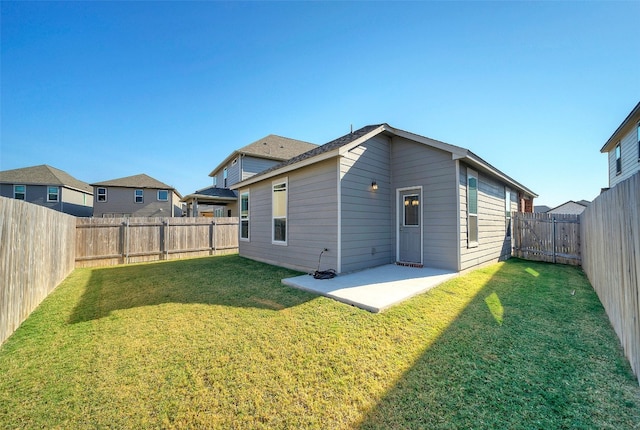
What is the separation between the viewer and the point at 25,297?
398cm

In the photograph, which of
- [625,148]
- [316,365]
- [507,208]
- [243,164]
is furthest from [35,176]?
[625,148]

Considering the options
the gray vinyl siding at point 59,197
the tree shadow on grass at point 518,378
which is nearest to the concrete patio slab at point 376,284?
the tree shadow on grass at point 518,378

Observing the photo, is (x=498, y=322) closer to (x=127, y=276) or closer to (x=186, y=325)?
(x=186, y=325)

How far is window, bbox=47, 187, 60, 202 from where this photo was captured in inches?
806

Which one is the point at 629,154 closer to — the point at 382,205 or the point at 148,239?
the point at 382,205

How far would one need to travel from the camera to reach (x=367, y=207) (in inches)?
274

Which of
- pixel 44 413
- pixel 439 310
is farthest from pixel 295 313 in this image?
pixel 44 413

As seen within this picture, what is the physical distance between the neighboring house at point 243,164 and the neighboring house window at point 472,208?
1313 cm

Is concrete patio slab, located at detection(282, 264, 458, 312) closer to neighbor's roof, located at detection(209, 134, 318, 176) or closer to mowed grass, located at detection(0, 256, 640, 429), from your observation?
mowed grass, located at detection(0, 256, 640, 429)

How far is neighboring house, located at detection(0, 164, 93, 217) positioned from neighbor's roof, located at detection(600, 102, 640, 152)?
3591 centimetres

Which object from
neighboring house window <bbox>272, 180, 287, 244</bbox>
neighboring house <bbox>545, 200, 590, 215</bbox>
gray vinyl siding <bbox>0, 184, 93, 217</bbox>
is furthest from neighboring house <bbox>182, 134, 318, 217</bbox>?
neighboring house <bbox>545, 200, 590, 215</bbox>

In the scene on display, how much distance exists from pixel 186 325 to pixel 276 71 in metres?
10.1

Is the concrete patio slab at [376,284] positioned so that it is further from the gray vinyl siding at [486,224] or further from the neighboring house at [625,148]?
the neighboring house at [625,148]

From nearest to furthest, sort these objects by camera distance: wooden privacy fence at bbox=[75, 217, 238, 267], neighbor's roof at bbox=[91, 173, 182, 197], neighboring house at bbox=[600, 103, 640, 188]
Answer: wooden privacy fence at bbox=[75, 217, 238, 267] → neighboring house at bbox=[600, 103, 640, 188] → neighbor's roof at bbox=[91, 173, 182, 197]
